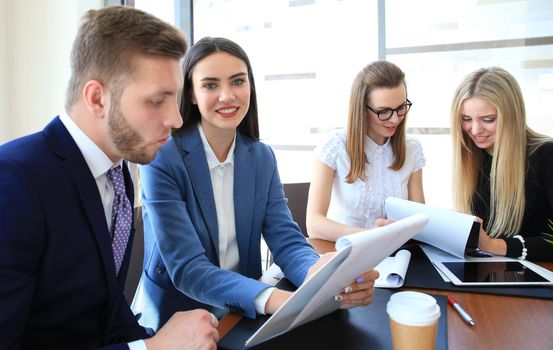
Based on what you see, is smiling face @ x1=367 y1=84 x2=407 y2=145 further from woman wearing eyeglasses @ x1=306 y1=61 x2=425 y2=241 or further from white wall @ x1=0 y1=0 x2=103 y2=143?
white wall @ x1=0 y1=0 x2=103 y2=143

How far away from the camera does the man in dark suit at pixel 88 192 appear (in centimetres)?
78

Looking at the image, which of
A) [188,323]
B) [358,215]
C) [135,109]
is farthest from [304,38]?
[188,323]

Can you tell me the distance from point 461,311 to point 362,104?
4.11 feet

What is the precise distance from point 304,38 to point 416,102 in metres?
1.09

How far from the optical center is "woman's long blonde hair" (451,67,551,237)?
1771 millimetres

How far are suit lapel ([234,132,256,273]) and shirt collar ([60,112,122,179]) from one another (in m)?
0.57

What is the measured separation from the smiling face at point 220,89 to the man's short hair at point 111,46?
0.44 m

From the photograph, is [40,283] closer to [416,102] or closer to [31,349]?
[31,349]

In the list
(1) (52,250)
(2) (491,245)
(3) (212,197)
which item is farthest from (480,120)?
(1) (52,250)

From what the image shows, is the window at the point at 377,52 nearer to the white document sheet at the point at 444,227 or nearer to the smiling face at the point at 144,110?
the white document sheet at the point at 444,227

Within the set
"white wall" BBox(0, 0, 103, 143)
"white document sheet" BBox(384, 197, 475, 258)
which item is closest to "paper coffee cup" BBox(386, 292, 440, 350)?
"white document sheet" BBox(384, 197, 475, 258)

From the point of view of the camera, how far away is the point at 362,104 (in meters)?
2.06

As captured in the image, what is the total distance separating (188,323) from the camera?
0.88 metres

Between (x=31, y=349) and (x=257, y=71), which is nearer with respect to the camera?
(x=31, y=349)
